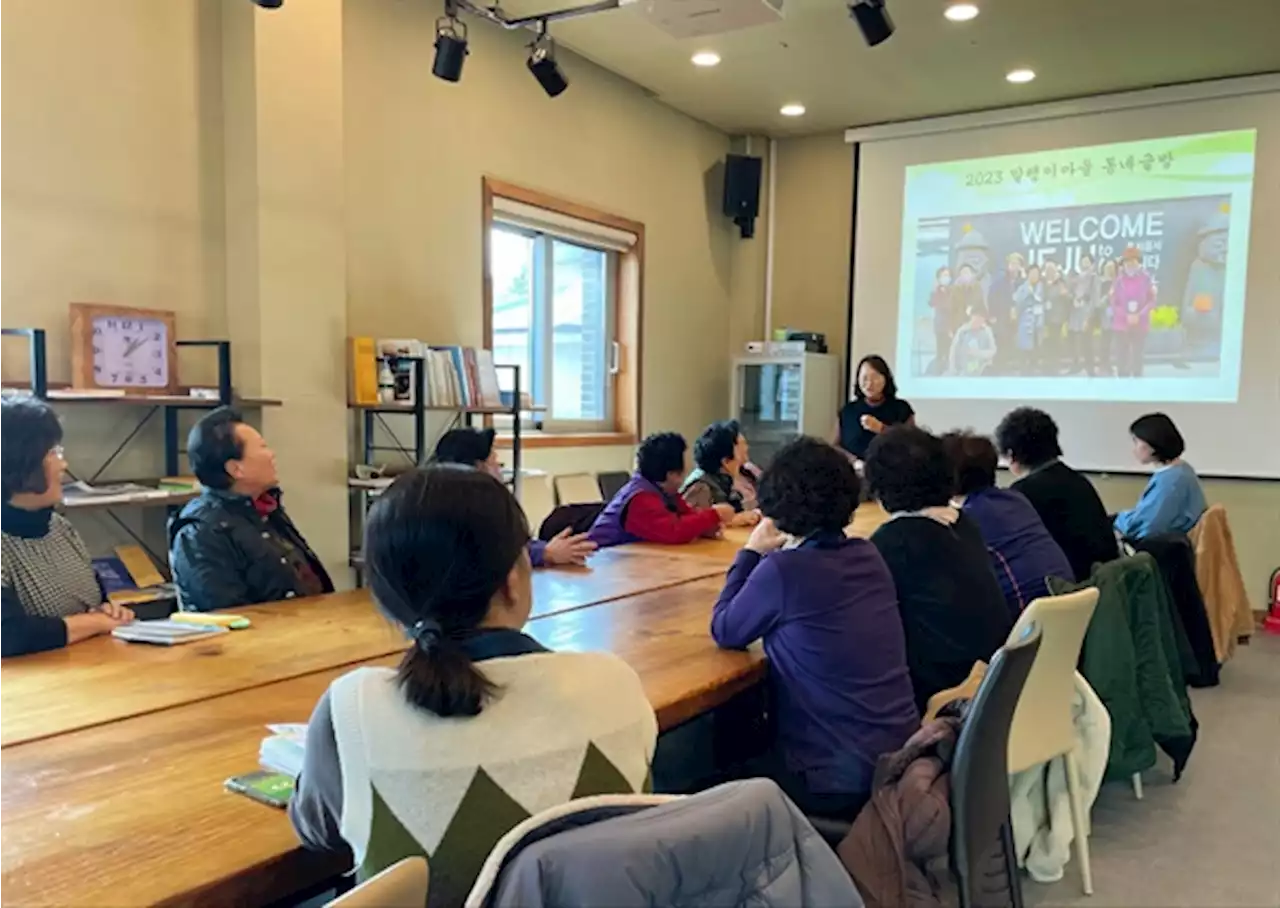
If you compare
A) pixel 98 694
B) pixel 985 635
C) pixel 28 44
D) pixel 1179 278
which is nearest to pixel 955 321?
pixel 1179 278

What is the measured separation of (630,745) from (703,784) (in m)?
1.16

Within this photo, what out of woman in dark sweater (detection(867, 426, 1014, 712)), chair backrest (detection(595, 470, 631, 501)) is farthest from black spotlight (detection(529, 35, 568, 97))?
woman in dark sweater (detection(867, 426, 1014, 712))

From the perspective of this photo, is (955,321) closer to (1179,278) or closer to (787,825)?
(1179,278)

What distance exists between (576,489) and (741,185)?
240cm

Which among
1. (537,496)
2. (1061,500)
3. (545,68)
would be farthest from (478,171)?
(1061,500)

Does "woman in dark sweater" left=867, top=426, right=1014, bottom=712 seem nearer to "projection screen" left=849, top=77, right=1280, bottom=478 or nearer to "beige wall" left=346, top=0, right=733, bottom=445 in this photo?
"beige wall" left=346, top=0, right=733, bottom=445

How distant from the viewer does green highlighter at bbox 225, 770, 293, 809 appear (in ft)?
3.81

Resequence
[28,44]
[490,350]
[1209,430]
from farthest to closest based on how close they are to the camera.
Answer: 1. [1209,430]
2. [490,350]
3. [28,44]

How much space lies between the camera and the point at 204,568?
7.43 ft

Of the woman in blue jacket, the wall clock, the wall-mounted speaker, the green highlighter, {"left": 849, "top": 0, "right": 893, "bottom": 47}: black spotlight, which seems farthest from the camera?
the wall-mounted speaker

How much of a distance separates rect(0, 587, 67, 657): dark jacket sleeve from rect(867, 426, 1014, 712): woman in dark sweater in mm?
1686

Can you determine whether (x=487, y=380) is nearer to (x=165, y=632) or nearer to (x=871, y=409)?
(x=871, y=409)

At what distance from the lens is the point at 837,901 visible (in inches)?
36.7

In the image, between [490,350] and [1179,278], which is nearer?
[490,350]
